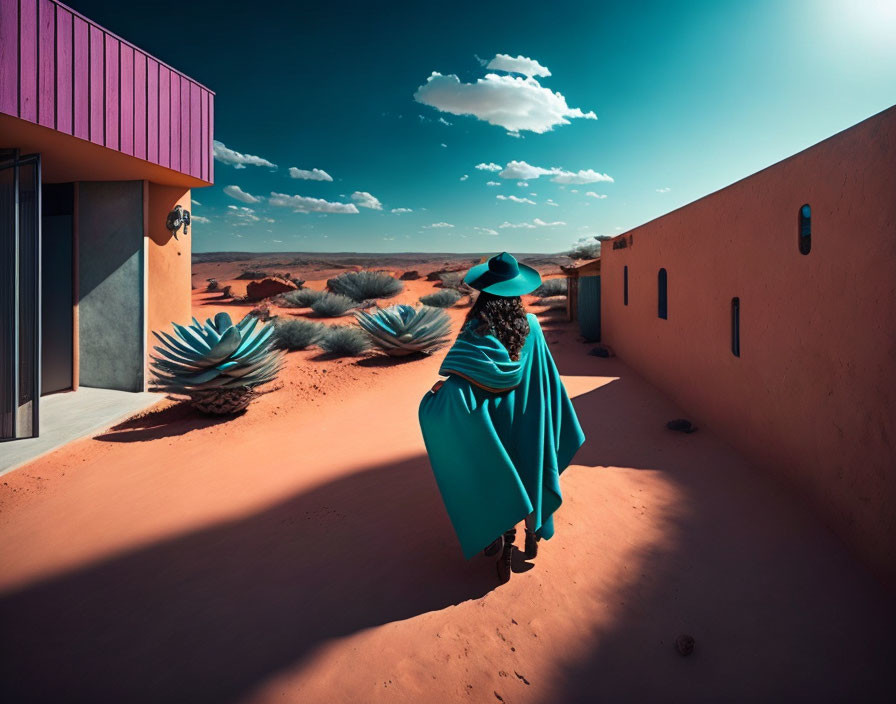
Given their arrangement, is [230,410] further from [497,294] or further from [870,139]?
[870,139]

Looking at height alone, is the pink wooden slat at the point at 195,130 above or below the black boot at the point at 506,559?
above

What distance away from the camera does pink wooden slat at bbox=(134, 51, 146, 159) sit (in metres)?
5.97

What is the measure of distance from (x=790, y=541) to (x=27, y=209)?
7675 mm

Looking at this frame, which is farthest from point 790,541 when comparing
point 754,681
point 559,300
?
point 559,300

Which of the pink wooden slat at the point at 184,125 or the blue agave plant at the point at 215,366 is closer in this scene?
the blue agave plant at the point at 215,366

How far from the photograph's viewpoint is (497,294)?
8.27 feet

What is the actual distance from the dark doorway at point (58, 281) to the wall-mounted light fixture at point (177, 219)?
129 cm

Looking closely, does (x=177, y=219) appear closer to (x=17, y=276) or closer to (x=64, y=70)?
(x=64, y=70)

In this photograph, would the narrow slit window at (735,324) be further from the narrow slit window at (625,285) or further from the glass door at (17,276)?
the glass door at (17,276)

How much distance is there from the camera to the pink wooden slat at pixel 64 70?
495 centimetres

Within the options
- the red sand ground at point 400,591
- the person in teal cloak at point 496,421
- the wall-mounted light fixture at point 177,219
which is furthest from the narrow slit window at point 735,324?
the wall-mounted light fixture at point 177,219

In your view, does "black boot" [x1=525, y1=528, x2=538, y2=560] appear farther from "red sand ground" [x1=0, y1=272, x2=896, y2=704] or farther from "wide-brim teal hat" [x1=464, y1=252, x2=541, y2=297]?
"wide-brim teal hat" [x1=464, y1=252, x2=541, y2=297]

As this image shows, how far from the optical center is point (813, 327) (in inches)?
136

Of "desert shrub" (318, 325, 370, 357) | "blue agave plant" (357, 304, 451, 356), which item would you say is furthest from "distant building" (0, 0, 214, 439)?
"blue agave plant" (357, 304, 451, 356)
